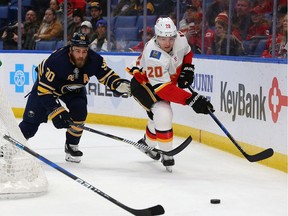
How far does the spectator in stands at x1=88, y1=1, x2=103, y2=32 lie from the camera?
24.4 feet

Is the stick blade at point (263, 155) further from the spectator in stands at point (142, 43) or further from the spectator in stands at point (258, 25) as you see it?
the spectator in stands at point (142, 43)

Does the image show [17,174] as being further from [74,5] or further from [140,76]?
[74,5]

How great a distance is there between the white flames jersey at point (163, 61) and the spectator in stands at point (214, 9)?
4.44ft

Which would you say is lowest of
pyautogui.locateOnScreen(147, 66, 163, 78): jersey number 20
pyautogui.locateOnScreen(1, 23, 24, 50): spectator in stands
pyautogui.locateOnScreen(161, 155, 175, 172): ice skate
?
pyautogui.locateOnScreen(161, 155, 175, 172): ice skate

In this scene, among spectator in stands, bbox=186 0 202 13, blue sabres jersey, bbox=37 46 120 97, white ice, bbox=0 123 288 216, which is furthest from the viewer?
spectator in stands, bbox=186 0 202 13

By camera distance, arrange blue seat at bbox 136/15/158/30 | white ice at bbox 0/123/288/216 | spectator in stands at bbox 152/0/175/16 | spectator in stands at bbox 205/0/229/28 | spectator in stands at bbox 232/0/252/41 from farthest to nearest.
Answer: blue seat at bbox 136/15/158/30 < spectator in stands at bbox 152/0/175/16 < spectator in stands at bbox 205/0/229/28 < spectator in stands at bbox 232/0/252/41 < white ice at bbox 0/123/288/216

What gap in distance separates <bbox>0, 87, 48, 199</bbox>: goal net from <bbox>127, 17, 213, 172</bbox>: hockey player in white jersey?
102cm

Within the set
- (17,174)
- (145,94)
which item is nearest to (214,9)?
(145,94)

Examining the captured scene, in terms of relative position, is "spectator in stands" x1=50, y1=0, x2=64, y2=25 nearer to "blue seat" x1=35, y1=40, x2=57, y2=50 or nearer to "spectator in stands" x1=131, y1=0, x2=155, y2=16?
"blue seat" x1=35, y1=40, x2=57, y2=50

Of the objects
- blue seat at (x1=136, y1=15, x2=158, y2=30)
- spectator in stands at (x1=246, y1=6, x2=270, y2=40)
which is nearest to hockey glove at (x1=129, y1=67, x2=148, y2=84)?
A: spectator in stands at (x1=246, y1=6, x2=270, y2=40)

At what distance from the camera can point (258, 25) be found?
5508 millimetres

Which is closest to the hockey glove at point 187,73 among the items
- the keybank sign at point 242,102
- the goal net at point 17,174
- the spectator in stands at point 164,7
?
the keybank sign at point 242,102

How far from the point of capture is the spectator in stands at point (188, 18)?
21.4 ft

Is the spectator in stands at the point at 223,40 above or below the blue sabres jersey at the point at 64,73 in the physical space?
above
